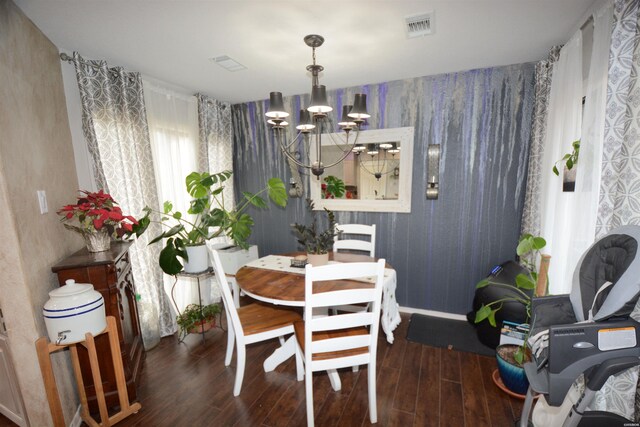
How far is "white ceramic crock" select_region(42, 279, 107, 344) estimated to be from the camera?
1376 mm

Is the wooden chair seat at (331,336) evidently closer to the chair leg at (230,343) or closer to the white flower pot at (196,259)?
the chair leg at (230,343)

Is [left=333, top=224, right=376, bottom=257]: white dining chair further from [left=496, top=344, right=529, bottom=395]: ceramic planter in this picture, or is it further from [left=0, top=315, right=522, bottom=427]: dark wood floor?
[left=496, top=344, right=529, bottom=395]: ceramic planter

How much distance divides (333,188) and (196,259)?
1.66 metres

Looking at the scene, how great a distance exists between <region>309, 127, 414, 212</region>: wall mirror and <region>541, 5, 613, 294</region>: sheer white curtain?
3.79ft

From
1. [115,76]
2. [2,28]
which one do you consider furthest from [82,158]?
[2,28]

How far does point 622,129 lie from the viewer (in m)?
1.33

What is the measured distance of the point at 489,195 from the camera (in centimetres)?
272

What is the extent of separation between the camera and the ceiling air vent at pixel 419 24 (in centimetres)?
173

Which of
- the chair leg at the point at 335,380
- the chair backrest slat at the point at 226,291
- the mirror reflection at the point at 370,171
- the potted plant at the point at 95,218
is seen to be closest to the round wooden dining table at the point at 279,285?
the chair backrest slat at the point at 226,291

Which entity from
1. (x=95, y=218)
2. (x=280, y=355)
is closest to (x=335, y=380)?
(x=280, y=355)

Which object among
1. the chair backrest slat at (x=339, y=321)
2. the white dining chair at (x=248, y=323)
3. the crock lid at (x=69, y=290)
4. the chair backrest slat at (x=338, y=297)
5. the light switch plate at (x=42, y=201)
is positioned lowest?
the white dining chair at (x=248, y=323)

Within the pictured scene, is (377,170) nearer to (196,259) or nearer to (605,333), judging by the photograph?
(196,259)

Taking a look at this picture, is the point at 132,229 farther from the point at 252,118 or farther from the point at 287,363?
the point at 252,118

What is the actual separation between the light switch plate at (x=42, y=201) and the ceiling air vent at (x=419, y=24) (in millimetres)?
2470
